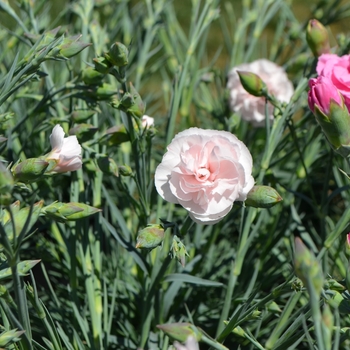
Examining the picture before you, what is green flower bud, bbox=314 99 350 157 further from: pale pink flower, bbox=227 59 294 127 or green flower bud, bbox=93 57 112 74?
pale pink flower, bbox=227 59 294 127

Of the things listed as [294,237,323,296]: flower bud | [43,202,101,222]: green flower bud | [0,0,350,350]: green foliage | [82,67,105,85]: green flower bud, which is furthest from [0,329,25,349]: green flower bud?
[82,67,105,85]: green flower bud

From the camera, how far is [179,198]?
62 centimetres

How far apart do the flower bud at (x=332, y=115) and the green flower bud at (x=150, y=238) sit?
0.73 ft

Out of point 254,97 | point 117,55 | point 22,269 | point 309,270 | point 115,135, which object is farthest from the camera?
point 254,97

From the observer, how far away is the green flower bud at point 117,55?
Answer: 66 cm

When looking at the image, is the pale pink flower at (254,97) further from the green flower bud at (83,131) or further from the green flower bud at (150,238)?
the green flower bud at (150,238)

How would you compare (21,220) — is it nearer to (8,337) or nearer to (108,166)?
(8,337)

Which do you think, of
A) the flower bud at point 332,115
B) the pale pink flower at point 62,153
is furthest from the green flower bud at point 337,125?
the pale pink flower at point 62,153

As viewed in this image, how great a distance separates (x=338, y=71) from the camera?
2.44 feet

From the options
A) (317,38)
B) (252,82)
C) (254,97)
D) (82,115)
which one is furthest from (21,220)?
(254,97)

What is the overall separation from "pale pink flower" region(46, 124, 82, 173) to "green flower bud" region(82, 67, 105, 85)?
0.45 feet

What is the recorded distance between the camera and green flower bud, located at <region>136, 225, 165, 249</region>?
2.00ft

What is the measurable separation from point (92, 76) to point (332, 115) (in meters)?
0.33

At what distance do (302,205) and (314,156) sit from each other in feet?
0.78
